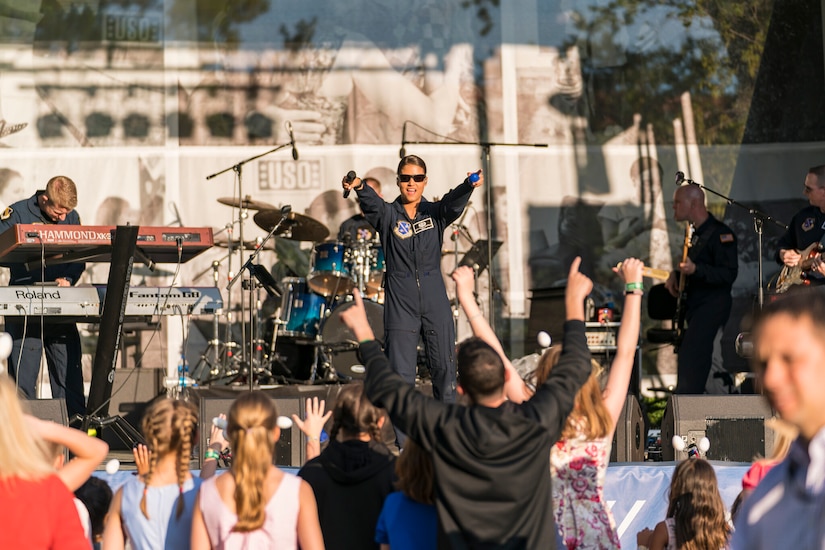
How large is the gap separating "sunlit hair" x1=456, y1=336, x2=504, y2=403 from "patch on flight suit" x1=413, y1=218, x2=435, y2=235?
399cm

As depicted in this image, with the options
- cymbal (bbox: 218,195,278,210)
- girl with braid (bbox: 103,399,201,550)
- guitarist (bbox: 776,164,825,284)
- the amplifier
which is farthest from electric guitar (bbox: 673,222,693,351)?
girl with braid (bbox: 103,399,201,550)

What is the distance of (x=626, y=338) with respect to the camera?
4.39 m

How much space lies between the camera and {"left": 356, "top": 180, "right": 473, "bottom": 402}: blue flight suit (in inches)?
304

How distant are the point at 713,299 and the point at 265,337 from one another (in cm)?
493

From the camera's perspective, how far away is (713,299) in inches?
402

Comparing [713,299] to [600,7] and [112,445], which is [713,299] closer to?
[600,7]

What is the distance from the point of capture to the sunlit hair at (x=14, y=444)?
3105 millimetres

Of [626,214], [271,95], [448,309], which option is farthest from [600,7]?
[448,309]

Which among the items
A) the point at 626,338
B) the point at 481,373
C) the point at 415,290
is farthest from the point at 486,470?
the point at 415,290

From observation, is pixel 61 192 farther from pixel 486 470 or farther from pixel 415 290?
pixel 486 470

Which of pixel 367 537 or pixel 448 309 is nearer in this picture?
pixel 367 537

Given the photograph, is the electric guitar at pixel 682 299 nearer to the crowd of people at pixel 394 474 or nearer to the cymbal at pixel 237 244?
the cymbal at pixel 237 244

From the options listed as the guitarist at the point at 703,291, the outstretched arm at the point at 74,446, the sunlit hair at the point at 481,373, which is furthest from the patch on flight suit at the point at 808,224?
the outstretched arm at the point at 74,446

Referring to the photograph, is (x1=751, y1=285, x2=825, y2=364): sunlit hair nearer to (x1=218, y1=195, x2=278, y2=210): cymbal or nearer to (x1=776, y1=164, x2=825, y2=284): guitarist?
(x1=776, y1=164, x2=825, y2=284): guitarist
